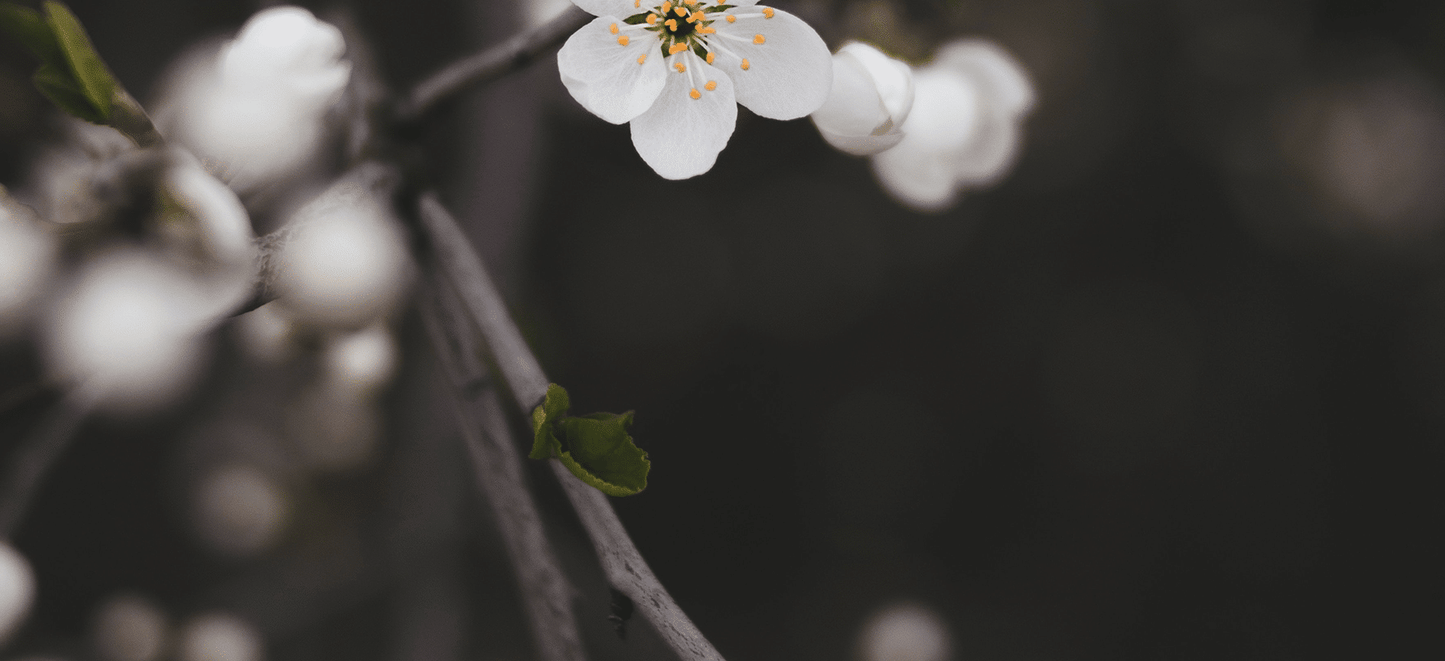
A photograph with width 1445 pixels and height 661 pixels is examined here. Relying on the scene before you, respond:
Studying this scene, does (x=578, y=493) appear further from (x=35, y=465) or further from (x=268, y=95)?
(x=35, y=465)

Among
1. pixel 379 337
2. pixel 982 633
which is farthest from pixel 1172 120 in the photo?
pixel 379 337

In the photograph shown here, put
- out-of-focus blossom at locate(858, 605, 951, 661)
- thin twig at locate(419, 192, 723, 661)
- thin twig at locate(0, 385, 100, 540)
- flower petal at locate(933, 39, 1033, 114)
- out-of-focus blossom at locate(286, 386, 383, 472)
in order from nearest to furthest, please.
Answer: thin twig at locate(419, 192, 723, 661)
thin twig at locate(0, 385, 100, 540)
flower petal at locate(933, 39, 1033, 114)
out-of-focus blossom at locate(286, 386, 383, 472)
out-of-focus blossom at locate(858, 605, 951, 661)

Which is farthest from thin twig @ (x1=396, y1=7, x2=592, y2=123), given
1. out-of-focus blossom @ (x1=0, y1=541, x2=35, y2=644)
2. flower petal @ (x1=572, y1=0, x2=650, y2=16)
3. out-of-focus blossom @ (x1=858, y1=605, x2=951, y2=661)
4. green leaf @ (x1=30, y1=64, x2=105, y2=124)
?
out-of-focus blossom @ (x1=858, y1=605, x2=951, y2=661)

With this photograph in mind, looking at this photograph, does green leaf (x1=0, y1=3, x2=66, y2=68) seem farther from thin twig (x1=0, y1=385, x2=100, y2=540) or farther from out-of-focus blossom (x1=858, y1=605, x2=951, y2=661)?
out-of-focus blossom (x1=858, y1=605, x2=951, y2=661)

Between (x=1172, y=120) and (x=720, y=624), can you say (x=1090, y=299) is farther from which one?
(x=720, y=624)

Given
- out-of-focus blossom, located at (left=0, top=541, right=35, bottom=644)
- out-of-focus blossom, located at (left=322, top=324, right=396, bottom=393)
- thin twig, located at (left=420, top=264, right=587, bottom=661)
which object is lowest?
out-of-focus blossom, located at (left=0, top=541, right=35, bottom=644)
